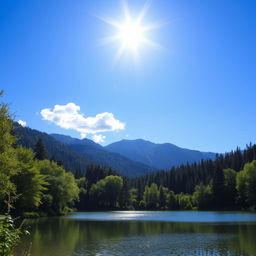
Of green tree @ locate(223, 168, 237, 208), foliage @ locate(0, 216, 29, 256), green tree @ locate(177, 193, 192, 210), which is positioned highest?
green tree @ locate(223, 168, 237, 208)

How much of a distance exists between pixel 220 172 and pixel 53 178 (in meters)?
65.6

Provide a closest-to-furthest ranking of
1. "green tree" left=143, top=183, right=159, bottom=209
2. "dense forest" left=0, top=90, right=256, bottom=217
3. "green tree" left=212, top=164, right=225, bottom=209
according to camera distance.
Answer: "dense forest" left=0, top=90, right=256, bottom=217 < "green tree" left=212, top=164, right=225, bottom=209 < "green tree" left=143, top=183, right=159, bottom=209

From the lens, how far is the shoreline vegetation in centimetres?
3247

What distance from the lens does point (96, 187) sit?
142 metres

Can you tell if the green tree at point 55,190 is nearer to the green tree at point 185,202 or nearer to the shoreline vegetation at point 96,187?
the shoreline vegetation at point 96,187

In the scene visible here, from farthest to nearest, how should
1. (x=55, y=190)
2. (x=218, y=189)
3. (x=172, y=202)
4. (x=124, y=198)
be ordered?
(x=124, y=198), (x=172, y=202), (x=218, y=189), (x=55, y=190)

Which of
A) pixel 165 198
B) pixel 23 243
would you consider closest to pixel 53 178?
pixel 23 243

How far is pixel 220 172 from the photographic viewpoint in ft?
388

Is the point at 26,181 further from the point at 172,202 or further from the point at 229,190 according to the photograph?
the point at 172,202

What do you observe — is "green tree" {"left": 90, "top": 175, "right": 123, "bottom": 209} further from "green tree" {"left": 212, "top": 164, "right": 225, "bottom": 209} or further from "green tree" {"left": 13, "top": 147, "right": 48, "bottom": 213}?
"green tree" {"left": 13, "top": 147, "right": 48, "bottom": 213}

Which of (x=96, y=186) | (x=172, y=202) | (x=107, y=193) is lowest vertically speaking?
(x=172, y=202)

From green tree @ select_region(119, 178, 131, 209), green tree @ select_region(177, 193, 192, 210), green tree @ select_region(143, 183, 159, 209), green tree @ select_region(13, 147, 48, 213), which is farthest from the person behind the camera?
green tree @ select_region(143, 183, 159, 209)

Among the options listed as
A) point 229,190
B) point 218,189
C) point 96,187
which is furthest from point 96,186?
point 229,190

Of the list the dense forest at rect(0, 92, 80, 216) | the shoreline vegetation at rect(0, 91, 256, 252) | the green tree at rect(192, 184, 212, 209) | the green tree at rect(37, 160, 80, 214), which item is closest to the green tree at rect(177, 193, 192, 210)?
the shoreline vegetation at rect(0, 91, 256, 252)
